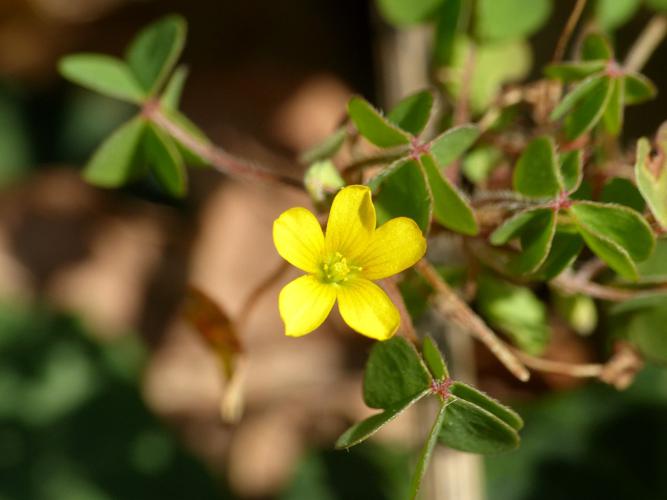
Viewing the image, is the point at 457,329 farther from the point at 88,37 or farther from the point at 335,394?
the point at 88,37

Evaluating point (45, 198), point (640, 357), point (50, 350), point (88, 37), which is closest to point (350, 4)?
point (88, 37)

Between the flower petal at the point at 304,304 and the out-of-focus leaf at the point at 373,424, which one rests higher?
the flower petal at the point at 304,304

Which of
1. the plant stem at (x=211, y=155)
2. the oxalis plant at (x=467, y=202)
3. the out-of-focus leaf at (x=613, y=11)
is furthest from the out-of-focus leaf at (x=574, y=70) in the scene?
the plant stem at (x=211, y=155)

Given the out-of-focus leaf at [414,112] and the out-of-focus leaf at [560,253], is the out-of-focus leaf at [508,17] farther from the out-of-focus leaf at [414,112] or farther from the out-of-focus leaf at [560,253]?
the out-of-focus leaf at [560,253]

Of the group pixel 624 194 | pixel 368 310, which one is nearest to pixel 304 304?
pixel 368 310

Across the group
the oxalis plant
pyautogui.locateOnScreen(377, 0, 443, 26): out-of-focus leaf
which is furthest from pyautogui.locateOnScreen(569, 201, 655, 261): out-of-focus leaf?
pyautogui.locateOnScreen(377, 0, 443, 26): out-of-focus leaf

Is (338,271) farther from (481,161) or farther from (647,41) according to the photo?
(647,41)

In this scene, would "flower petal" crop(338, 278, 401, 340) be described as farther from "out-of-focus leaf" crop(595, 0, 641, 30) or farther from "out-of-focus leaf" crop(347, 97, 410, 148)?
"out-of-focus leaf" crop(595, 0, 641, 30)
